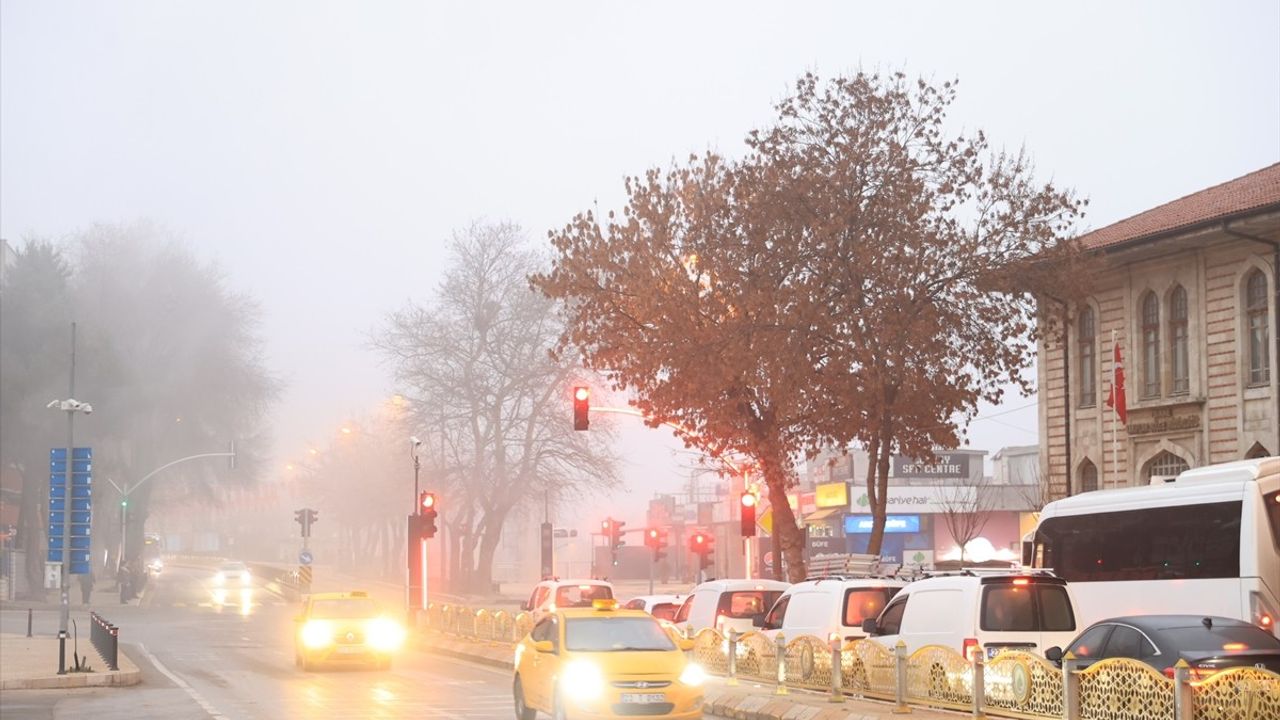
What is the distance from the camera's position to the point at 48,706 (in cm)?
2489

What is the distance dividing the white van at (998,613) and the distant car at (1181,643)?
1934 mm

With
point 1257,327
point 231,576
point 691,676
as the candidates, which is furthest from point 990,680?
point 231,576

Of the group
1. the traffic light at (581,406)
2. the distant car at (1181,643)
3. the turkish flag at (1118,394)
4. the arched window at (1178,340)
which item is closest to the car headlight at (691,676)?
the distant car at (1181,643)

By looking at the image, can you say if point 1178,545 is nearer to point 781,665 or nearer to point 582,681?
point 781,665

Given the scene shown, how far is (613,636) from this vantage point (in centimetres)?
1983

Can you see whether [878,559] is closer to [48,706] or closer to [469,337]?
[48,706]

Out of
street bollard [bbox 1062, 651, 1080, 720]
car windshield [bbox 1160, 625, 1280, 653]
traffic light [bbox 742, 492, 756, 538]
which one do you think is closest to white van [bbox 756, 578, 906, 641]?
car windshield [bbox 1160, 625, 1280, 653]

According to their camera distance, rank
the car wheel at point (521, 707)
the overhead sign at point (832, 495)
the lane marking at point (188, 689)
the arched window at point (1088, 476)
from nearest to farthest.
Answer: the car wheel at point (521, 707) < the lane marking at point (188, 689) < the arched window at point (1088, 476) < the overhead sign at point (832, 495)

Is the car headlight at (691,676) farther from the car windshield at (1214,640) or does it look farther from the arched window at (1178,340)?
the arched window at (1178,340)

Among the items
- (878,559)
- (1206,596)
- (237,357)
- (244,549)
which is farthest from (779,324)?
(244,549)

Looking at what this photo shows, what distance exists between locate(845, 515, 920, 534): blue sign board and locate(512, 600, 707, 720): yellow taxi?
6523cm

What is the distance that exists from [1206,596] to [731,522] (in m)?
77.1

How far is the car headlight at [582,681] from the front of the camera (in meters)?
18.5

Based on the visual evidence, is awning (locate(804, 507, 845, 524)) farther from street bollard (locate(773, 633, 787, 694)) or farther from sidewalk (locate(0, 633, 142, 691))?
street bollard (locate(773, 633, 787, 694))
